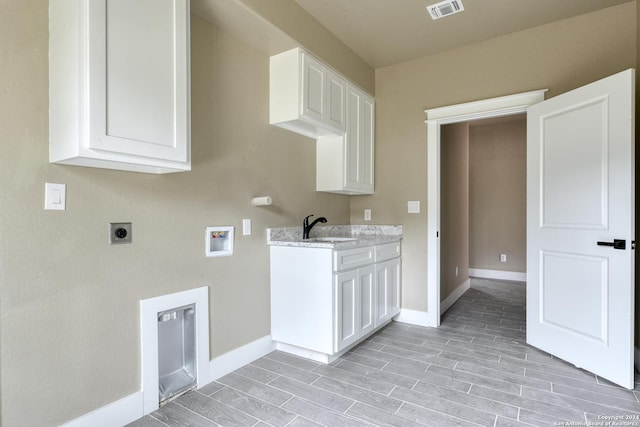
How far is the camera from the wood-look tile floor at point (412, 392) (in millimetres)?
1853

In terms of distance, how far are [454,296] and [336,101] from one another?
293 centimetres

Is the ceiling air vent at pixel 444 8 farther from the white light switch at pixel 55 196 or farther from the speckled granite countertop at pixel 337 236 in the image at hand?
the white light switch at pixel 55 196

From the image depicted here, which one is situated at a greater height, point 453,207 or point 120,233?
point 453,207

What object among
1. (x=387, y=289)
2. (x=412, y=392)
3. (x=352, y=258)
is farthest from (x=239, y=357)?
(x=387, y=289)

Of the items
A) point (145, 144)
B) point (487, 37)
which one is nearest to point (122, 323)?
point (145, 144)

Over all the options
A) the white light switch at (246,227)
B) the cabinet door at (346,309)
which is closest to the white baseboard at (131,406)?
the cabinet door at (346,309)

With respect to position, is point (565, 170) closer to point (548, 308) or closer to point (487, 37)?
point (548, 308)

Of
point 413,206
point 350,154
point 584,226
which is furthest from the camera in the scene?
point 413,206

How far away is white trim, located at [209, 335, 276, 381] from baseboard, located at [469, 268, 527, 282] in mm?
4645

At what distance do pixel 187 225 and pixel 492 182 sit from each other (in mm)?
5571

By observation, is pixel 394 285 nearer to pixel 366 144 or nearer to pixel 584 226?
pixel 366 144

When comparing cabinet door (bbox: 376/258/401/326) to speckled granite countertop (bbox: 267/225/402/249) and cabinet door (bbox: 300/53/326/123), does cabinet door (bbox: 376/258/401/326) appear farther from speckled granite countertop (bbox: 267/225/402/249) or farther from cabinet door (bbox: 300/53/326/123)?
cabinet door (bbox: 300/53/326/123)

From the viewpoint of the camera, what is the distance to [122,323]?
181cm

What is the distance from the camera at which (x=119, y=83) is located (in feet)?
4.87
